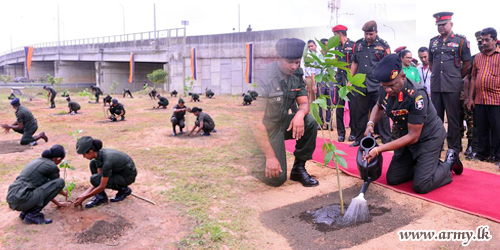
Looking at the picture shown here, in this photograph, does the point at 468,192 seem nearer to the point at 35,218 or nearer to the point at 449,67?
the point at 449,67

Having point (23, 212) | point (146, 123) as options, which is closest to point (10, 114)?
point (146, 123)

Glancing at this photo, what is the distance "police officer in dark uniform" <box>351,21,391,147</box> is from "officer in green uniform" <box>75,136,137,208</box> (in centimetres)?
361

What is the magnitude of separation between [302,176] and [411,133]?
1.27 meters

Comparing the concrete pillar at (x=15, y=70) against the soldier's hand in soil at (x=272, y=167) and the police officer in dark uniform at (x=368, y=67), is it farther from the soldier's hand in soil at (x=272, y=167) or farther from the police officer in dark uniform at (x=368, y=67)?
the soldier's hand in soil at (x=272, y=167)

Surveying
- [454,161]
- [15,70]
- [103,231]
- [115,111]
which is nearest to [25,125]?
[115,111]

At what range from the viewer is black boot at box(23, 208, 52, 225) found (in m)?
3.51

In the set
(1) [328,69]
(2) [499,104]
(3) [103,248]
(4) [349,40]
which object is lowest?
(3) [103,248]

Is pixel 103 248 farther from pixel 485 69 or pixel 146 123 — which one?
pixel 146 123

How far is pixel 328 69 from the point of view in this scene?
301cm

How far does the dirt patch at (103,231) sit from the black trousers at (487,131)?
15.8 ft

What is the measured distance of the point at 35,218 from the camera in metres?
3.52

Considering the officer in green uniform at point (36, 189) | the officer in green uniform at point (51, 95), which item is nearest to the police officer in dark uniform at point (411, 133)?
the officer in green uniform at point (36, 189)

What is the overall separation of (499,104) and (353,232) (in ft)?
10.8

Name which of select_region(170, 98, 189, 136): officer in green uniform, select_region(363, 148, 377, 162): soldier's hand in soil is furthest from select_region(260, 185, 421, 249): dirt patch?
select_region(170, 98, 189, 136): officer in green uniform
